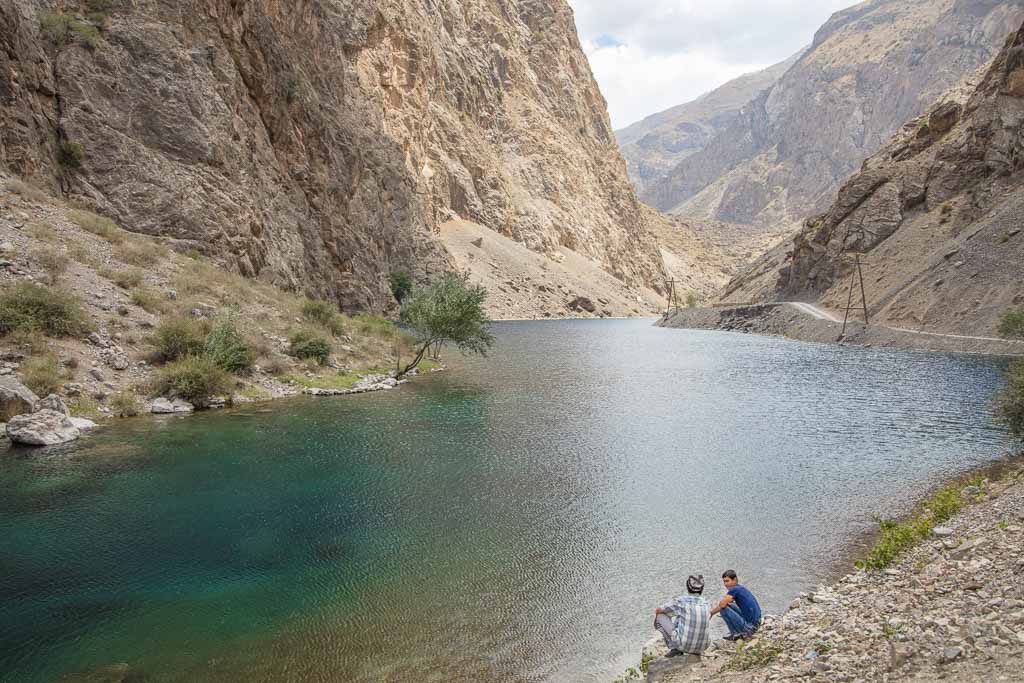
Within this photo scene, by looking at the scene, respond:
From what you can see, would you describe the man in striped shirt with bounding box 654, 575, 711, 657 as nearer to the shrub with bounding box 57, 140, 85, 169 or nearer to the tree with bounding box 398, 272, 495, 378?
the tree with bounding box 398, 272, 495, 378

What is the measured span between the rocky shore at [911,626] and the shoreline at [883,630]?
16mm

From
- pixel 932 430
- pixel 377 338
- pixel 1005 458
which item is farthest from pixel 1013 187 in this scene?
pixel 377 338

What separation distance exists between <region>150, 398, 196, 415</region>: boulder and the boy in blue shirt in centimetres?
2370

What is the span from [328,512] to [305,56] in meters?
61.1

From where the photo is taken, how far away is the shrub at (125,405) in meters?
25.7

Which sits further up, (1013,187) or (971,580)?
(1013,187)

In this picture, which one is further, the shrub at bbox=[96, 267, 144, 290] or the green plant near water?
the shrub at bbox=[96, 267, 144, 290]

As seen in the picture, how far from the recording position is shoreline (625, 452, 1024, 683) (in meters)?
7.22

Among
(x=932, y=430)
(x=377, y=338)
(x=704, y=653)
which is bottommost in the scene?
(x=932, y=430)

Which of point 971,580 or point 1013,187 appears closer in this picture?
point 971,580

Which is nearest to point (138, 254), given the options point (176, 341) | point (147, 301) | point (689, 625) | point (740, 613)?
point (147, 301)

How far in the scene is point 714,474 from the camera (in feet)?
68.9

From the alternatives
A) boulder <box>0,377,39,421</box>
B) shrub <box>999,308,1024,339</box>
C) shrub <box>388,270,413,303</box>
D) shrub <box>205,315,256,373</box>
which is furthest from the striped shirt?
shrub <box>388,270,413,303</box>

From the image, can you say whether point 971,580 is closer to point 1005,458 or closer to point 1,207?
point 1005,458
